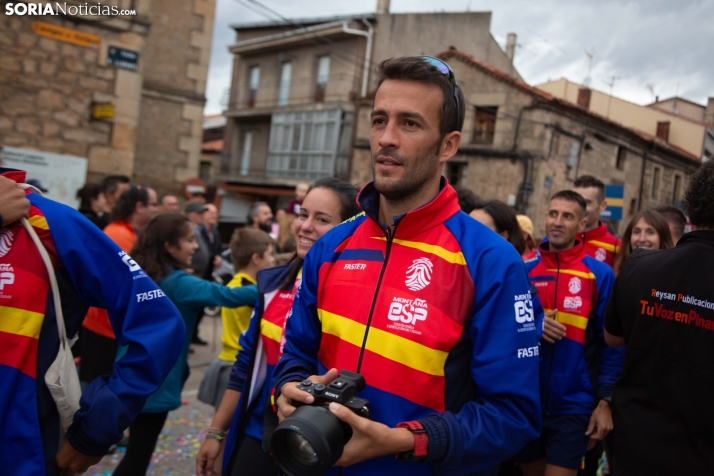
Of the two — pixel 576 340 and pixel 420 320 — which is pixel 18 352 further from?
pixel 576 340

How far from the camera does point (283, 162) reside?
2606 centimetres

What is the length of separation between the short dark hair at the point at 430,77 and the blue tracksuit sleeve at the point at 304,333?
62 centimetres

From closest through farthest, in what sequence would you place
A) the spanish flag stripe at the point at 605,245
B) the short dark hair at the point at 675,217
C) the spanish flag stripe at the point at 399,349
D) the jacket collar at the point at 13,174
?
the spanish flag stripe at the point at 399,349 < the jacket collar at the point at 13,174 < the short dark hair at the point at 675,217 < the spanish flag stripe at the point at 605,245

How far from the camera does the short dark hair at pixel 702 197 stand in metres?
2.14

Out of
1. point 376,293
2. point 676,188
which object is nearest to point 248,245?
point 376,293

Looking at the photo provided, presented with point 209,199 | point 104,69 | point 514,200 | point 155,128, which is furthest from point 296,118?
point 104,69

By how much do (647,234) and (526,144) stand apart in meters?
15.7

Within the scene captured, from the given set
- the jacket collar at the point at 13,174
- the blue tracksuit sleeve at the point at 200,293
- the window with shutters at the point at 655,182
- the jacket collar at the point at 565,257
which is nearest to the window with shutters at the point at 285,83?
the window with shutters at the point at 655,182

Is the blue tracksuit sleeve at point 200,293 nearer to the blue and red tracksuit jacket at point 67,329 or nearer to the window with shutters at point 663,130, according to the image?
the blue and red tracksuit jacket at point 67,329

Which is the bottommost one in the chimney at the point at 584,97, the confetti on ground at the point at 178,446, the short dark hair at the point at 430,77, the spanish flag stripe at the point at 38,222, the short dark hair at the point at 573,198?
the confetti on ground at the point at 178,446

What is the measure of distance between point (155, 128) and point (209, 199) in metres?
17.2

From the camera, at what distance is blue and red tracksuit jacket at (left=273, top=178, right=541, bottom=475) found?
5.02 ft

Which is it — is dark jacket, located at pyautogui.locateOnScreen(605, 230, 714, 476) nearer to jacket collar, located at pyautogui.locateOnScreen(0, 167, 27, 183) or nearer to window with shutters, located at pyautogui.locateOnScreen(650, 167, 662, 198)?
jacket collar, located at pyautogui.locateOnScreen(0, 167, 27, 183)

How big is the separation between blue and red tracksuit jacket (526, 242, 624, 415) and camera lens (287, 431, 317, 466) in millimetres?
1951
